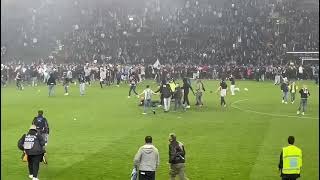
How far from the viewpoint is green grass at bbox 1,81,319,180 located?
18.2 meters

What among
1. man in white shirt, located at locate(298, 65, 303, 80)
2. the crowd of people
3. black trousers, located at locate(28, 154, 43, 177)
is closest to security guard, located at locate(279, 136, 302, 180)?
black trousers, located at locate(28, 154, 43, 177)

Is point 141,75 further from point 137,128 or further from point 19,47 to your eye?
point 137,128

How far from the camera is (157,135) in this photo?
24766 mm

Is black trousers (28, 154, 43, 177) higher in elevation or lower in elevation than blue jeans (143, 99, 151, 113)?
lower

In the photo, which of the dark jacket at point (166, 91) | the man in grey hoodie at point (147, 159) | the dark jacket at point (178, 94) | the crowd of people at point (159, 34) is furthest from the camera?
the crowd of people at point (159, 34)

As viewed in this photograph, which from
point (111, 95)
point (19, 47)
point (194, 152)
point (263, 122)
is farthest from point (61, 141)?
point (19, 47)

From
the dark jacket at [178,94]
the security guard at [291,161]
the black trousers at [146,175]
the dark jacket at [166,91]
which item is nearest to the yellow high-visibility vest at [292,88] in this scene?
the dark jacket at [178,94]

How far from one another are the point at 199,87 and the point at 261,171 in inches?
687

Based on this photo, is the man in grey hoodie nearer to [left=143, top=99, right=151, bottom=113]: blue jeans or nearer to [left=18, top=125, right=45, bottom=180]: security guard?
[left=18, top=125, right=45, bottom=180]: security guard

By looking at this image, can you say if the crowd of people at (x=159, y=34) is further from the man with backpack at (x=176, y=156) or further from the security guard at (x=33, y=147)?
the man with backpack at (x=176, y=156)

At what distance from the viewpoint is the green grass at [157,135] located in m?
18.2

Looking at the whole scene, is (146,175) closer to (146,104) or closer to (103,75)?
(146,104)

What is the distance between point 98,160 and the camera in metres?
19.6

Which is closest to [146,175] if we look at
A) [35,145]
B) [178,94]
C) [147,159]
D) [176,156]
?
[147,159]
